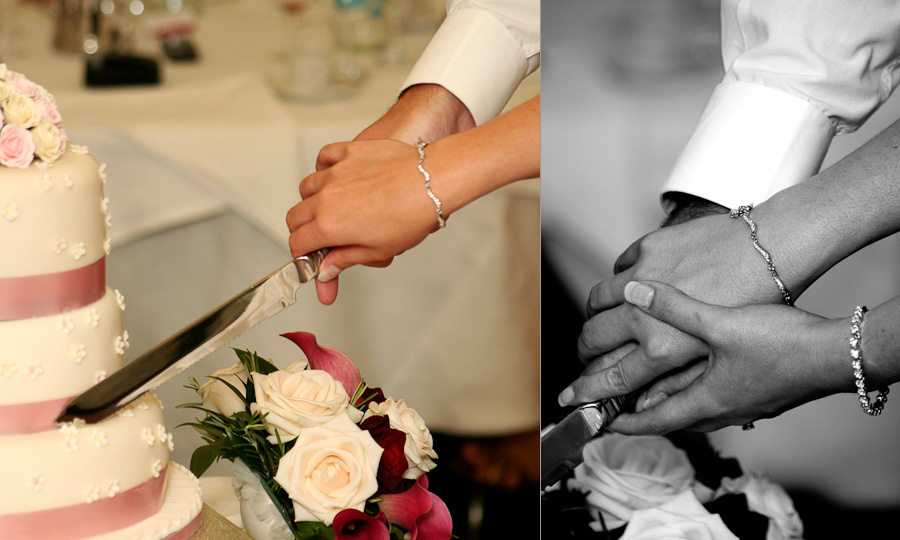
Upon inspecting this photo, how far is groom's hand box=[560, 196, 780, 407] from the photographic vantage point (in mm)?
627

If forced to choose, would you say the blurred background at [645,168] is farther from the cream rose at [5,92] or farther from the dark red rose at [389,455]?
the cream rose at [5,92]

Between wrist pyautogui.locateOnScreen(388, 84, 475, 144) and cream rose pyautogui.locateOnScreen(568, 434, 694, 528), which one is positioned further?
wrist pyautogui.locateOnScreen(388, 84, 475, 144)

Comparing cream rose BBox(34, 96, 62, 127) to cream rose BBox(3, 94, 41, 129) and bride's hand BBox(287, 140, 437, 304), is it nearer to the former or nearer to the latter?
cream rose BBox(3, 94, 41, 129)

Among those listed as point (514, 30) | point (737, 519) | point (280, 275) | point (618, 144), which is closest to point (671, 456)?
point (737, 519)

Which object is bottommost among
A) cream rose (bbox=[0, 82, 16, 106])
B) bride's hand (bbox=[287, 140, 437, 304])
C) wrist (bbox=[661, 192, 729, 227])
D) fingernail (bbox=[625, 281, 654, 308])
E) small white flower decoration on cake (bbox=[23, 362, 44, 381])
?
small white flower decoration on cake (bbox=[23, 362, 44, 381])

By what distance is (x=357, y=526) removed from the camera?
814 mm

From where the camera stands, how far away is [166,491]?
88cm

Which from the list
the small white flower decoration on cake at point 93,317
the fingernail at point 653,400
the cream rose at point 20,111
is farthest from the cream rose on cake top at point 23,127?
the fingernail at point 653,400

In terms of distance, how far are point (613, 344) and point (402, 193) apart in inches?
12.9

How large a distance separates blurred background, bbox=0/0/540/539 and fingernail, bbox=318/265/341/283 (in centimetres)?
61

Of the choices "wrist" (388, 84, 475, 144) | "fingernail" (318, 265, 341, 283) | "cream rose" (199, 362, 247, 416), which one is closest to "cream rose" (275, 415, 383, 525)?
"cream rose" (199, 362, 247, 416)

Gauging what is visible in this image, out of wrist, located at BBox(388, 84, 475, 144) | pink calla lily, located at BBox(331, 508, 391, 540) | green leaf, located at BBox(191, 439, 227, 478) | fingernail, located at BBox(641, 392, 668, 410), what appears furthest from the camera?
wrist, located at BBox(388, 84, 475, 144)

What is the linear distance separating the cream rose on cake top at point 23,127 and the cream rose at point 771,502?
63cm

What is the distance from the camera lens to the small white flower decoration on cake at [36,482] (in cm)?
75
